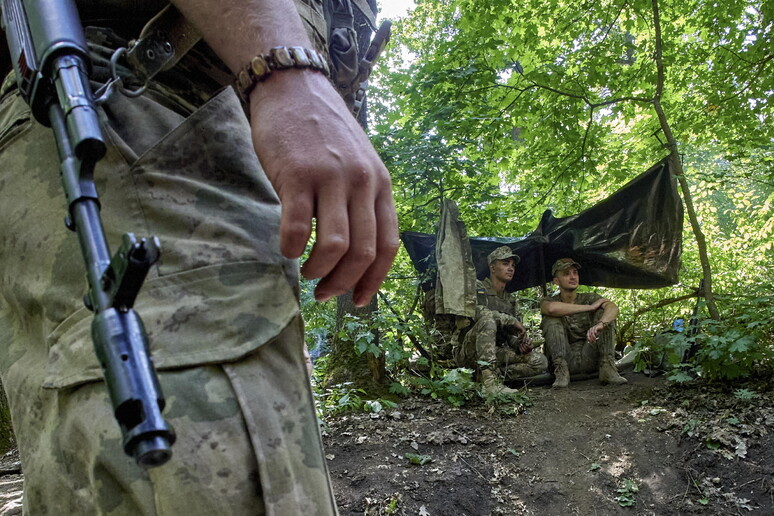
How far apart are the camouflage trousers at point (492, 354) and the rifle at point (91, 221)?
17.4ft

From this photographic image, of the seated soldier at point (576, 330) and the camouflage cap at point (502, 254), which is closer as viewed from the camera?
the seated soldier at point (576, 330)

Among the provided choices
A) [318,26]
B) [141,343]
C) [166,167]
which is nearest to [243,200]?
[166,167]

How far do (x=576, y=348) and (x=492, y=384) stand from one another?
146 centimetres

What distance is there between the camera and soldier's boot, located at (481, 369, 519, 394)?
514cm

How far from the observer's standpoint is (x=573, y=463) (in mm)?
3723

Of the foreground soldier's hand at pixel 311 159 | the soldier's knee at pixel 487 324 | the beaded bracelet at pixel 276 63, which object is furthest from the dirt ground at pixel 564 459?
the beaded bracelet at pixel 276 63

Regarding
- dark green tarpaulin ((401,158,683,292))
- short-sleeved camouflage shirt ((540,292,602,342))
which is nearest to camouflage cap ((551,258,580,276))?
dark green tarpaulin ((401,158,683,292))

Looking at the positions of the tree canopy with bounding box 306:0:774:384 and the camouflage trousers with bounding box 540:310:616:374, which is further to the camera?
the camouflage trousers with bounding box 540:310:616:374

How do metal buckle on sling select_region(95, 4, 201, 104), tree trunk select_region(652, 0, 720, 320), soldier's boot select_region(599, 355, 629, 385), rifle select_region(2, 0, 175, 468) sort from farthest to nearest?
soldier's boot select_region(599, 355, 629, 385), tree trunk select_region(652, 0, 720, 320), metal buckle on sling select_region(95, 4, 201, 104), rifle select_region(2, 0, 175, 468)

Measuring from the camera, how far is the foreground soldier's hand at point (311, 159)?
694 mm

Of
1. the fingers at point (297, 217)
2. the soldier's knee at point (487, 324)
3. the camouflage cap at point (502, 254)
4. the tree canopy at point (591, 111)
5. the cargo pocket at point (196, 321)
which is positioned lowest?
the cargo pocket at point (196, 321)

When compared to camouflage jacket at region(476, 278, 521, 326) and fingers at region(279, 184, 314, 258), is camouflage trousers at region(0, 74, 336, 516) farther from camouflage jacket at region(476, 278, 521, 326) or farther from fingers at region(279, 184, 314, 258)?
camouflage jacket at region(476, 278, 521, 326)

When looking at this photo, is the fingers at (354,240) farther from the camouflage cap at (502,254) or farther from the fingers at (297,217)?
the camouflage cap at (502,254)

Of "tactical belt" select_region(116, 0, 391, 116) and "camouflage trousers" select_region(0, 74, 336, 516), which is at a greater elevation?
"tactical belt" select_region(116, 0, 391, 116)
